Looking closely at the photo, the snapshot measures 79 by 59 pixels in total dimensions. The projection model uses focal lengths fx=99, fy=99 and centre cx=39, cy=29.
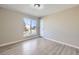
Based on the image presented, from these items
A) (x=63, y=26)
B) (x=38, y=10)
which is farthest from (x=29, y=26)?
(x=63, y=26)

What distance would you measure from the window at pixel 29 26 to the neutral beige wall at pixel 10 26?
6 centimetres

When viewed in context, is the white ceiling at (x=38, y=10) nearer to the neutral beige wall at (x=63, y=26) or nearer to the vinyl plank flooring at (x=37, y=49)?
the neutral beige wall at (x=63, y=26)

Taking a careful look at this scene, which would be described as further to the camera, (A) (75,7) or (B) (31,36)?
(B) (31,36)

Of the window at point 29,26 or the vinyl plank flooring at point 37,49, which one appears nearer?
the vinyl plank flooring at point 37,49

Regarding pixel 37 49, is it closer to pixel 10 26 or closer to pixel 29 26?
pixel 29 26

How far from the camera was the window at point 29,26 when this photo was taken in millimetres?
1429

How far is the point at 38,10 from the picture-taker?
55.1 inches

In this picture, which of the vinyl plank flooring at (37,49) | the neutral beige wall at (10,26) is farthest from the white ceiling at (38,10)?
the vinyl plank flooring at (37,49)

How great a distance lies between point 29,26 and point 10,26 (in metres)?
0.27

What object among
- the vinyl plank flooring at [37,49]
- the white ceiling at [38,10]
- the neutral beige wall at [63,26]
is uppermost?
the white ceiling at [38,10]

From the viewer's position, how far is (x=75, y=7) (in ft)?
4.27
